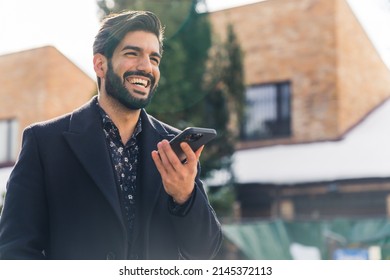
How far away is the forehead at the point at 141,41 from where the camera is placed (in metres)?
1.79

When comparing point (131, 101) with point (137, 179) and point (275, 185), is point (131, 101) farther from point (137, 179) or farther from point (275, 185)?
point (275, 185)

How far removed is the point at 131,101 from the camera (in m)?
1.78

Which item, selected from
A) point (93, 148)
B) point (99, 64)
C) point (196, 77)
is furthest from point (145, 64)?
point (196, 77)

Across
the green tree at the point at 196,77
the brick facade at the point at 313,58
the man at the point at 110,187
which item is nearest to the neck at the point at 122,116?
the man at the point at 110,187

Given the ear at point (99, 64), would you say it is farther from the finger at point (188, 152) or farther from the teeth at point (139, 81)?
the finger at point (188, 152)

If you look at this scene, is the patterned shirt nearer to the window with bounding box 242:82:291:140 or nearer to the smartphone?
the smartphone

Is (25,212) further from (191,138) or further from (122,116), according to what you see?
(191,138)

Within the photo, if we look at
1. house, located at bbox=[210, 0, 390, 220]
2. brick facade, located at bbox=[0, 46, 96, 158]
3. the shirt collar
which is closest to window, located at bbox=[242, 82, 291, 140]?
house, located at bbox=[210, 0, 390, 220]

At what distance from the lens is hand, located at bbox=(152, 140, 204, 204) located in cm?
156

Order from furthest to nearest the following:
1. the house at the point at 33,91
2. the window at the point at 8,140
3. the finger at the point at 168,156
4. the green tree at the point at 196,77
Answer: the green tree at the point at 196,77 < the house at the point at 33,91 < the window at the point at 8,140 < the finger at the point at 168,156

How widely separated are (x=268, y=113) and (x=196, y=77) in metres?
2.63

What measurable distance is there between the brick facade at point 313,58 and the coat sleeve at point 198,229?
30.1 ft

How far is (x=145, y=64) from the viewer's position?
1.78m
